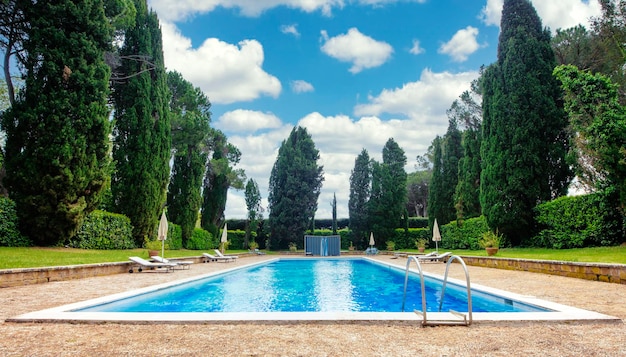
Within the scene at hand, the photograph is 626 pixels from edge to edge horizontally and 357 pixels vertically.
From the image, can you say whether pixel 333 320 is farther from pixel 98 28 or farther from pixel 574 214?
pixel 98 28

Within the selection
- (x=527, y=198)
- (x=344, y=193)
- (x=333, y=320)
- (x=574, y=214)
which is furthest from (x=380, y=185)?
(x=333, y=320)

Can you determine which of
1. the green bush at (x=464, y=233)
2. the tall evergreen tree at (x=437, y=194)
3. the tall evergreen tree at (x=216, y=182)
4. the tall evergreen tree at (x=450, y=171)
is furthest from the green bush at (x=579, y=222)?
the tall evergreen tree at (x=216, y=182)

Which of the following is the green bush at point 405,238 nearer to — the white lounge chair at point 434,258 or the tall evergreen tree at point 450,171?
the tall evergreen tree at point 450,171

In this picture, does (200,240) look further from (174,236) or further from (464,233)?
(464,233)

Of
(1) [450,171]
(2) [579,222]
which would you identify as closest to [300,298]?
(2) [579,222]

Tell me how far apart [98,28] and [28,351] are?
1390cm

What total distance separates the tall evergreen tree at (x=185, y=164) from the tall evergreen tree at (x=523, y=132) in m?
16.2

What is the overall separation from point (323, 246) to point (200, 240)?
8.19 meters

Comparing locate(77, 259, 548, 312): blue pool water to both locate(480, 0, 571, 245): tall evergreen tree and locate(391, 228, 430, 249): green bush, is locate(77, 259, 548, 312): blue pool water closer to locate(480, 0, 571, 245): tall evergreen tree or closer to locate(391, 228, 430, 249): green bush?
locate(480, 0, 571, 245): tall evergreen tree

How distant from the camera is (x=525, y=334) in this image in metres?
3.87

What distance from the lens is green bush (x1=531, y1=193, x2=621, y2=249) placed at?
1255 centimetres

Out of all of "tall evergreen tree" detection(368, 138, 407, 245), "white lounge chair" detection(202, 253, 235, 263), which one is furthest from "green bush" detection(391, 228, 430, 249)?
"white lounge chair" detection(202, 253, 235, 263)

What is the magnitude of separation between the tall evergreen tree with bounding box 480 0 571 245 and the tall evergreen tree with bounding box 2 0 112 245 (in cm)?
1567

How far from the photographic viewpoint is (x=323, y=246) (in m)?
27.5
